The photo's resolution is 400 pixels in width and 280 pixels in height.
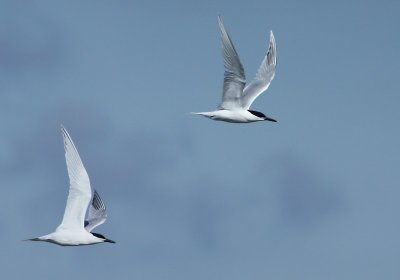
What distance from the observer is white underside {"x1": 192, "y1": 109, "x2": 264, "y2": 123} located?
29.1m

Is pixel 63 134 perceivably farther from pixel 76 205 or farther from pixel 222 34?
pixel 222 34

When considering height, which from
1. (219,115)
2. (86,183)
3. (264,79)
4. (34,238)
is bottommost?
(34,238)

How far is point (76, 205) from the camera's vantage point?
27938mm

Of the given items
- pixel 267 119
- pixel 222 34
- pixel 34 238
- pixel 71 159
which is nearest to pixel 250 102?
pixel 267 119

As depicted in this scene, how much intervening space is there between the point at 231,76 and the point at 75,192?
589 cm

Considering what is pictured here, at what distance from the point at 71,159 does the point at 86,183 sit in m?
0.86

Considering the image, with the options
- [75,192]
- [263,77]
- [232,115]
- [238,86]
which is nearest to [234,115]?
[232,115]

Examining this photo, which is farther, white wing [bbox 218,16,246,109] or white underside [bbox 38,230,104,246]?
white underside [bbox 38,230,104,246]

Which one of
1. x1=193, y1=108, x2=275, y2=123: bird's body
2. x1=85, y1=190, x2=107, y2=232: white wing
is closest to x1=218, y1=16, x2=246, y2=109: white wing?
x1=193, y1=108, x2=275, y2=123: bird's body

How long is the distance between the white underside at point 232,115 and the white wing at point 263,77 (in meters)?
0.53

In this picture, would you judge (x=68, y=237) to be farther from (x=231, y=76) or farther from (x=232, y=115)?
(x=231, y=76)

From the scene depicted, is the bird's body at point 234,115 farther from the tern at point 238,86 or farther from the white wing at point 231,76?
the white wing at point 231,76

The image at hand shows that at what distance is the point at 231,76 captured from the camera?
93.1 feet

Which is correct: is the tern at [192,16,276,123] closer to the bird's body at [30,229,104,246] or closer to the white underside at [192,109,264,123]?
the white underside at [192,109,264,123]
